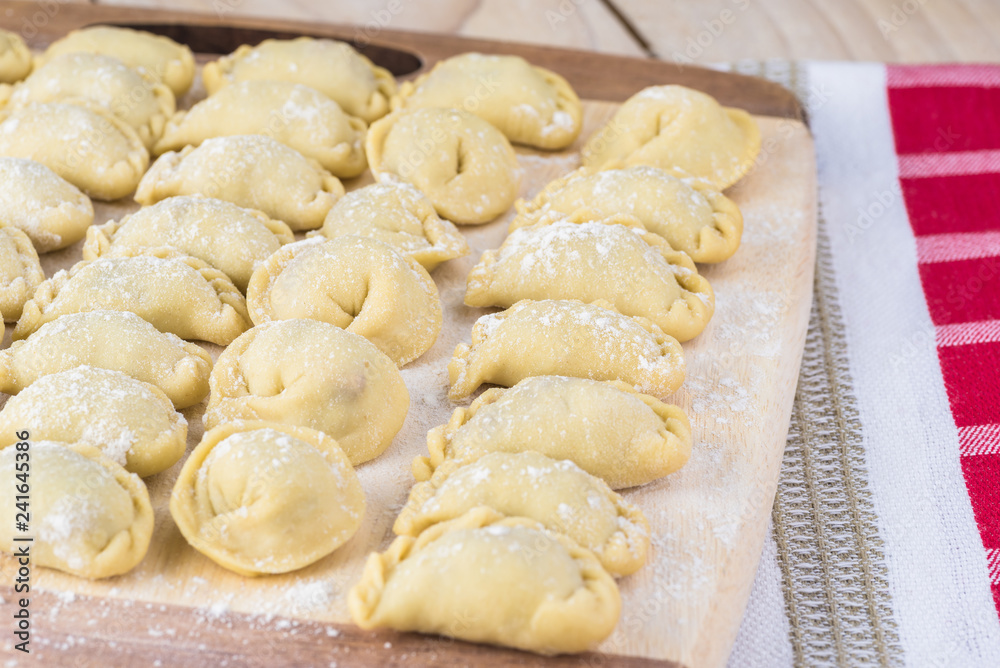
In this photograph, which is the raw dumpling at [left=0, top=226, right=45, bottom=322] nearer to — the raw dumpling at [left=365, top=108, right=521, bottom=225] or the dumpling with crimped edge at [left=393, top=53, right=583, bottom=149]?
the raw dumpling at [left=365, top=108, right=521, bottom=225]

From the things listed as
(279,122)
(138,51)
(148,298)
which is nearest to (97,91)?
(138,51)

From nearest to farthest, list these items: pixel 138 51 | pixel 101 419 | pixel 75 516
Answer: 1. pixel 75 516
2. pixel 101 419
3. pixel 138 51

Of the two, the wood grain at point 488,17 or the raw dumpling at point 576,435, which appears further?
the wood grain at point 488,17

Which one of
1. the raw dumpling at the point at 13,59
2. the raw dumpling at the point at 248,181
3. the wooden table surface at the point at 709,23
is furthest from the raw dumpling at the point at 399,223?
the wooden table surface at the point at 709,23

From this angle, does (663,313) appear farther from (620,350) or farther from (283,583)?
(283,583)

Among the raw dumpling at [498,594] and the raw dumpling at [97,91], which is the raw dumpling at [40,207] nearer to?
the raw dumpling at [97,91]

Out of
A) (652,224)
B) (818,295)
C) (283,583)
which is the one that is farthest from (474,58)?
(283,583)

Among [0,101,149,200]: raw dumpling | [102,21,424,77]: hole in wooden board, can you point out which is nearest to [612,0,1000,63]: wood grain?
[102,21,424,77]: hole in wooden board

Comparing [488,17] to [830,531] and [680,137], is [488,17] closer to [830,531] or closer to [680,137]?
[680,137]
